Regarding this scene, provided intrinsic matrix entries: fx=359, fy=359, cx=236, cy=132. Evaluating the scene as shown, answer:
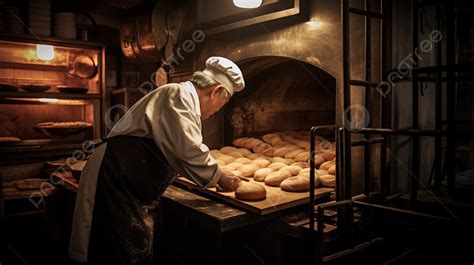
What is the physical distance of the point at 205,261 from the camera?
2.71 meters

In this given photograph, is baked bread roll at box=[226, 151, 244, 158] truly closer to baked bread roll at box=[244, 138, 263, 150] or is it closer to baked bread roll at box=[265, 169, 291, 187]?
baked bread roll at box=[244, 138, 263, 150]

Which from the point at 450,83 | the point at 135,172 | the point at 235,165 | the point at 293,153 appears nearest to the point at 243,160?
the point at 235,165

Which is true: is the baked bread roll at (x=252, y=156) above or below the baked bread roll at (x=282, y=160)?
above

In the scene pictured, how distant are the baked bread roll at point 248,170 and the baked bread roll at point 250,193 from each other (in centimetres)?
72

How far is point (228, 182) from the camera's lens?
2.68 meters

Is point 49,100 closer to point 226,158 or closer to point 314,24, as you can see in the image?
point 226,158

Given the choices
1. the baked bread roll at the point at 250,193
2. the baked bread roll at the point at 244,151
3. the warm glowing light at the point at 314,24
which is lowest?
the baked bread roll at the point at 250,193

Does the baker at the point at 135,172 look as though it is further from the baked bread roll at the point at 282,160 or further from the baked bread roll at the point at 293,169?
the baked bread roll at the point at 282,160

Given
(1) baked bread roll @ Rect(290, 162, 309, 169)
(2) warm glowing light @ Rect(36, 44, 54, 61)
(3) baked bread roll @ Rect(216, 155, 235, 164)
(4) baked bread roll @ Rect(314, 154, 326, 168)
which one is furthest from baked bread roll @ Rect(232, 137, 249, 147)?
(2) warm glowing light @ Rect(36, 44, 54, 61)

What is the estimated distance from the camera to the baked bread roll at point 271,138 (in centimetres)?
419

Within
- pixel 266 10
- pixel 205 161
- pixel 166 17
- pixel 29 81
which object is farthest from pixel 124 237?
pixel 29 81

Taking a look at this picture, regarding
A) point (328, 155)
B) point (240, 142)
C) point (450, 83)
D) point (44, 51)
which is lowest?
point (328, 155)

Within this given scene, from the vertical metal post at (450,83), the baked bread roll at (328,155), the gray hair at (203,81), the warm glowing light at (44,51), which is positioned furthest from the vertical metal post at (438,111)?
the warm glowing light at (44,51)

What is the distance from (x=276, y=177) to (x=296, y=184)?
246 mm
